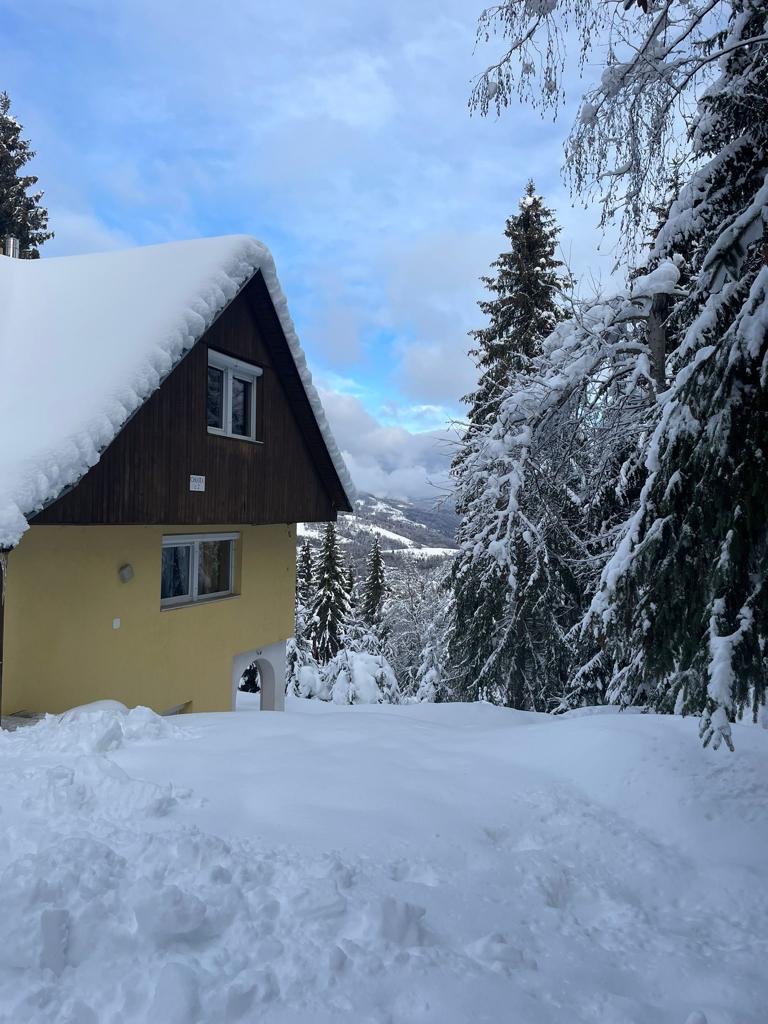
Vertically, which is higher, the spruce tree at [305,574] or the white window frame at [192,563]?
the white window frame at [192,563]

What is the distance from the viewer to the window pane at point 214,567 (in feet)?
32.9

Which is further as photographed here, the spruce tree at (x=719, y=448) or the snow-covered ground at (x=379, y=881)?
the spruce tree at (x=719, y=448)

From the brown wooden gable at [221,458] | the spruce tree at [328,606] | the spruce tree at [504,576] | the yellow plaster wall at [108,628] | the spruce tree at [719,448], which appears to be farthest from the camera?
the spruce tree at [328,606]

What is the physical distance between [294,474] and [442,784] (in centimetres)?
746

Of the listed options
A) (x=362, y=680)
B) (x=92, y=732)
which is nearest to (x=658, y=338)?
(x=92, y=732)

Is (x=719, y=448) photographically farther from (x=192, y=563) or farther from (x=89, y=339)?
(x=192, y=563)

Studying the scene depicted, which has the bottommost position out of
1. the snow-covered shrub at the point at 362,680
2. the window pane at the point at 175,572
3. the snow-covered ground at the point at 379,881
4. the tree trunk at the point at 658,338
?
the snow-covered shrub at the point at 362,680

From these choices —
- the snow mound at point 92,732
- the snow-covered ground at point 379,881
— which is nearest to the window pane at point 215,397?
the snow mound at point 92,732

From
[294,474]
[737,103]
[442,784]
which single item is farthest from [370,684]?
[737,103]

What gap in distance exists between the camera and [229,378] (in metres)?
9.65

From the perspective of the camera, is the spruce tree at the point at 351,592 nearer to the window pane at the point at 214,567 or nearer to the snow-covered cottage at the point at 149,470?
the window pane at the point at 214,567

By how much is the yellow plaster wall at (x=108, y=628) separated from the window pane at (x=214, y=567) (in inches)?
9.0

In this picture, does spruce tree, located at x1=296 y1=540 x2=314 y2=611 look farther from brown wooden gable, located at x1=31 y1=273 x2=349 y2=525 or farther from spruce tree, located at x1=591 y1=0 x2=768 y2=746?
spruce tree, located at x1=591 y1=0 x2=768 y2=746

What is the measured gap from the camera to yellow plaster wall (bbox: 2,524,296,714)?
668cm
